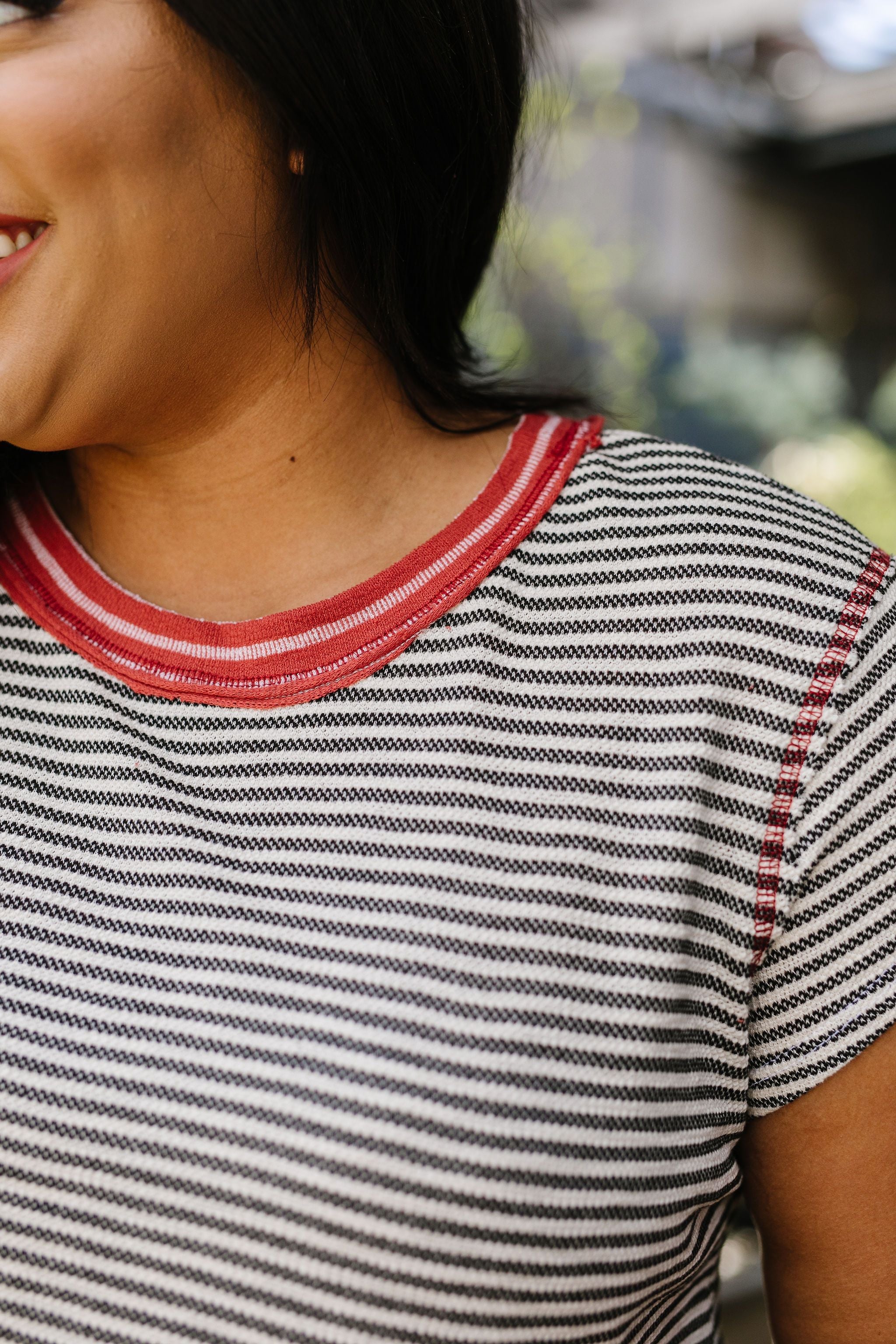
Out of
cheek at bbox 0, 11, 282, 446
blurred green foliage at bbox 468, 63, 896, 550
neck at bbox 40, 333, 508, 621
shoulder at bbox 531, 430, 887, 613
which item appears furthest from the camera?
blurred green foliage at bbox 468, 63, 896, 550

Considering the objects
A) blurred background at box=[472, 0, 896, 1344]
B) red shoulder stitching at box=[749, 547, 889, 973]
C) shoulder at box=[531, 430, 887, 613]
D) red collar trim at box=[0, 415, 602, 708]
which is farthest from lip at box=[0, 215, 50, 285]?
blurred background at box=[472, 0, 896, 1344]

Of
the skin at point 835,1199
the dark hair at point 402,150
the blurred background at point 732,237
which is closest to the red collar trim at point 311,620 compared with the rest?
the dark hair at point 402,150

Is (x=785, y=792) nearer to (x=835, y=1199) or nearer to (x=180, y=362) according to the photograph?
(x=835, y=1199)

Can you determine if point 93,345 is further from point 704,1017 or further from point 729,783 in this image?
point 704,1017

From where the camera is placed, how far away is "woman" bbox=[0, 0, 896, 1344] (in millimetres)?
863

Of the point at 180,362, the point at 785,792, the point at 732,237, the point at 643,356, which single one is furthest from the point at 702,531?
the point at 732,237

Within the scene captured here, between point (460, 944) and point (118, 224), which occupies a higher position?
point (118, 224)

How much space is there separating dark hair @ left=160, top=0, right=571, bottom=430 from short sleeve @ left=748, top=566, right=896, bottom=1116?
18.1 inches

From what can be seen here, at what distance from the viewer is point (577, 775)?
0.93 meters

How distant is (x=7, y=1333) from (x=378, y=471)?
77cm

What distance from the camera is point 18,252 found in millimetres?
893

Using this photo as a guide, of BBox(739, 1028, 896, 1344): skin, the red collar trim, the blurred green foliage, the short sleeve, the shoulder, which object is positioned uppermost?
the red collar trim

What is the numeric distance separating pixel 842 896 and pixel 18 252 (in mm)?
783

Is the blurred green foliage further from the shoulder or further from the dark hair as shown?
the shoulder
